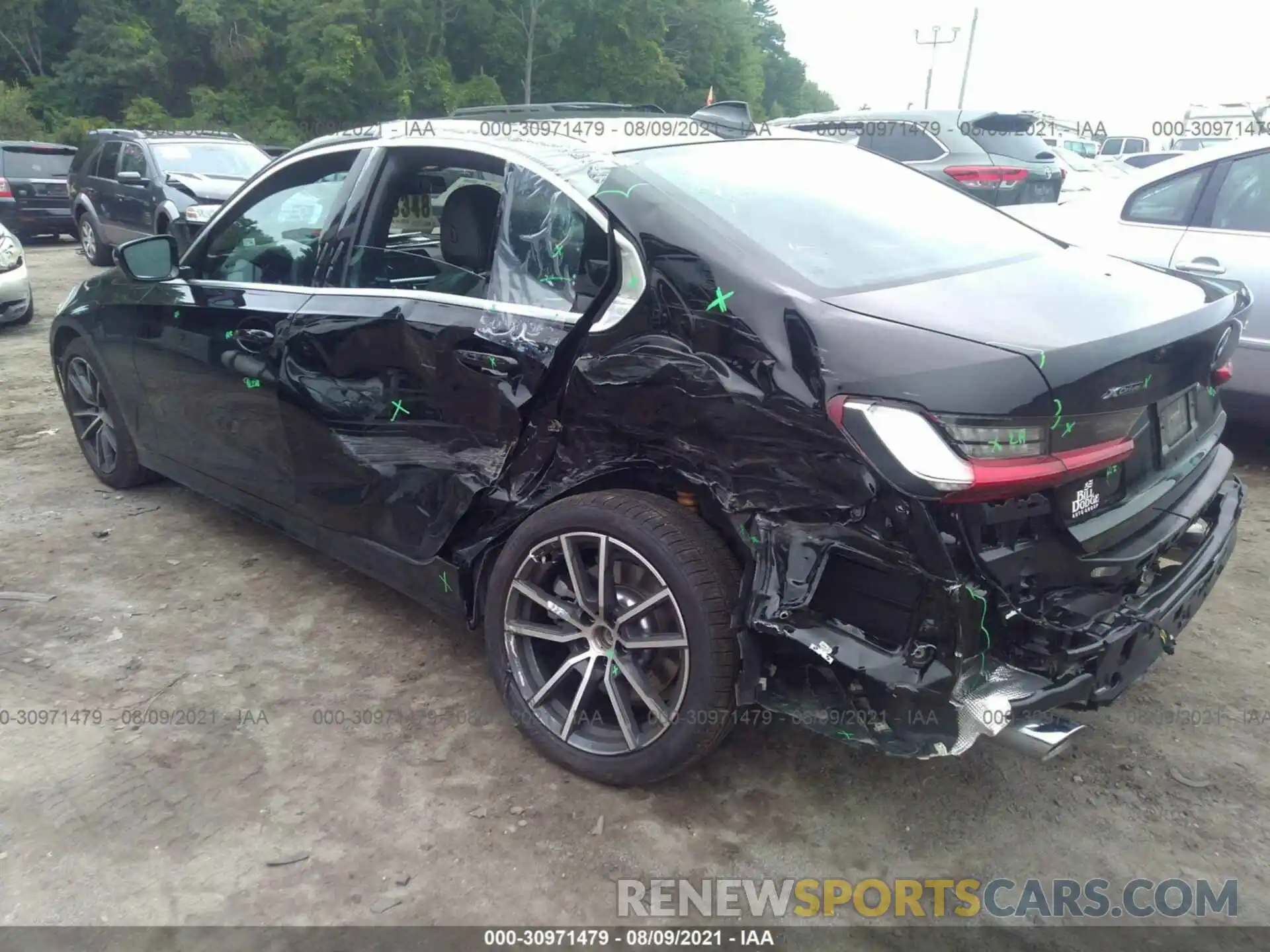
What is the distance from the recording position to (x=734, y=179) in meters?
2.82

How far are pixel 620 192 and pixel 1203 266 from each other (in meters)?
3.58

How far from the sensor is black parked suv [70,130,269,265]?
11.1m

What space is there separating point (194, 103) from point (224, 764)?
30.8 meters

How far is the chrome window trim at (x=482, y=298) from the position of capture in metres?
2.50

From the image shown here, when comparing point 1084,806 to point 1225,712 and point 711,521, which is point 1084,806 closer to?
point 1225,712

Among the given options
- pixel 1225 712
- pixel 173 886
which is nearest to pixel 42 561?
pixel 173 886

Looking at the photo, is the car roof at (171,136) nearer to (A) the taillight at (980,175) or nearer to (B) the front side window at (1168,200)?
(A) the taillight at (980,175)

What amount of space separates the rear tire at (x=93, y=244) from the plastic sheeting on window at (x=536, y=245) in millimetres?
11635

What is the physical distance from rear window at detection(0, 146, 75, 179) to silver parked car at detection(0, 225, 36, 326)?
6622mm

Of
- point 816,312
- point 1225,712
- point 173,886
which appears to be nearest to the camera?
point 816,312

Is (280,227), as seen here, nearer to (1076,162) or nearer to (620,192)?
(620,192)

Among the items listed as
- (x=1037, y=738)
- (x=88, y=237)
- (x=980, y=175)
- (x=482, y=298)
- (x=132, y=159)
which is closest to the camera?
(x=1037, y=738)

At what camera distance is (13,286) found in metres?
8.53

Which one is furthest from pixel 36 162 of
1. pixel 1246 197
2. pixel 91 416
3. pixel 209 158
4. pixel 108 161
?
pixel 1246 197
